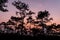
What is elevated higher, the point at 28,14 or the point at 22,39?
the point at 28,14

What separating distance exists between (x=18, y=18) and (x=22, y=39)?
401 inches

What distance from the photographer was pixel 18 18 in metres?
28.5

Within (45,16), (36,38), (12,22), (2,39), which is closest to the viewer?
(2,39)

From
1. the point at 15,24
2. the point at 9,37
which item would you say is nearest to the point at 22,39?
the point at 9,37

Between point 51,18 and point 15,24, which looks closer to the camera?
point 15,24

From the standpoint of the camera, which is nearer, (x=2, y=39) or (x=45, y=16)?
(x=2, y=39)

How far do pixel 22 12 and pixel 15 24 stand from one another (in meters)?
2.42

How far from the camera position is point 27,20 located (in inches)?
1133

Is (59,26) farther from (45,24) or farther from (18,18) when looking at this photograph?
(18,18)

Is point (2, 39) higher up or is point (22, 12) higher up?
point (22, 12)

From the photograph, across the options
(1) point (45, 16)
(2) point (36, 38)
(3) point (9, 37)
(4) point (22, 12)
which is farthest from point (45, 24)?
(3) point (9, 37)

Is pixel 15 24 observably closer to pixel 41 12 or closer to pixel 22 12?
pixel 22 12

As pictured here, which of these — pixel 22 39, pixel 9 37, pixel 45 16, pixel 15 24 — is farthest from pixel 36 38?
pixel 45 16

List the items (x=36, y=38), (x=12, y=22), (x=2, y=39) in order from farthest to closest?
(x=12, y=22)
(x=36, y=38)
(x=2, y=39)
